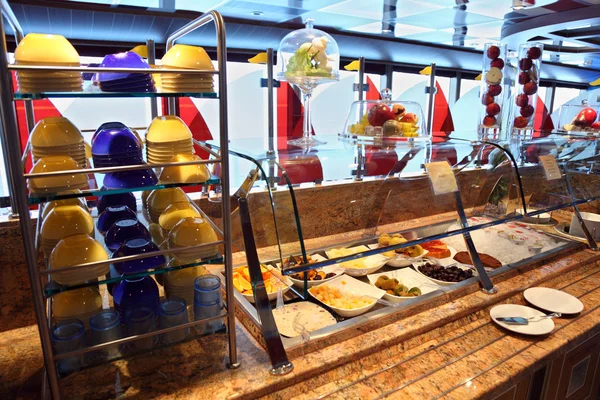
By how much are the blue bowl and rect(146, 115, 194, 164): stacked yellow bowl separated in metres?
0.16

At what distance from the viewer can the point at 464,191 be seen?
5.12ft

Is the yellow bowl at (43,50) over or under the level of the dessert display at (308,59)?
under

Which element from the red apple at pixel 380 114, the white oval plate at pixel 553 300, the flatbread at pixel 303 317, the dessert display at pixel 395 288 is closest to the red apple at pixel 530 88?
the red apple at pixel 380 114

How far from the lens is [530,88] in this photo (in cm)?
202

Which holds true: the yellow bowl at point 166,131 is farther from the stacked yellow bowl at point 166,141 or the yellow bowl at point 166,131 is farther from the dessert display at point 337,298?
the dessert display at point 337,298

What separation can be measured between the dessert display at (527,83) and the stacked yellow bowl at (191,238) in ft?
6.00

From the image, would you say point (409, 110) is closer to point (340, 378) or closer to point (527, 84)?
point (527, 84)

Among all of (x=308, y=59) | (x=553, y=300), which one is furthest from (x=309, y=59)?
(x=553, y=300)

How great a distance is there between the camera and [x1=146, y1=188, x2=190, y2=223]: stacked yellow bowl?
105 cm

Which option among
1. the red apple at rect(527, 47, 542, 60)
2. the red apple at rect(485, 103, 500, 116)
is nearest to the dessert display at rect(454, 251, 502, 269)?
the red apple at rect(485, 103, 500, 116)

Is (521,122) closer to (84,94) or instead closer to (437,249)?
(437,249)

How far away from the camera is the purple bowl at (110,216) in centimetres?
99

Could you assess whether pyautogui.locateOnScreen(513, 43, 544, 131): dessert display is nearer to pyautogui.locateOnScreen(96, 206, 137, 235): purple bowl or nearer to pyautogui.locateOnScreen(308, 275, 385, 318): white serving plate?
pyautogui.locateOnScreen(308, 275, 385, 318): white serving plate

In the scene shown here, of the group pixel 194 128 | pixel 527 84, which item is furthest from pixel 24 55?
pixel 194 128
